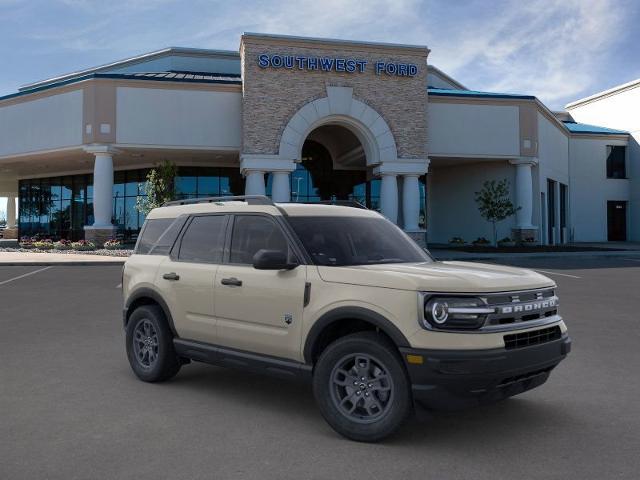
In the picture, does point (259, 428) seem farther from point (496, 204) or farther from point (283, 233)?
point (496, 204)

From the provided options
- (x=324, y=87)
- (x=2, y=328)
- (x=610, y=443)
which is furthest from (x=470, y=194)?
(x=610, y=443)

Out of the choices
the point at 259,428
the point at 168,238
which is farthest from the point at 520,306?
the point at 168,238

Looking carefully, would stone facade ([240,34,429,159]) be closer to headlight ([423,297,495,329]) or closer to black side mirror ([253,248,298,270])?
black side mirror ([253,248,298,270])

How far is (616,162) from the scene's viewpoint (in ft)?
149

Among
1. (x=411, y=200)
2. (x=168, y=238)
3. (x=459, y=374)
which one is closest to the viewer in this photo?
(x=459, y=374)

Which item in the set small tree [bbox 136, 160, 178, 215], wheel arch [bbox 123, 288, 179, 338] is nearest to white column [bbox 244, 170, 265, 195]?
small tree [bbox 136, 160, 178, 215]

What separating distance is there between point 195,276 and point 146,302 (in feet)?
3.51

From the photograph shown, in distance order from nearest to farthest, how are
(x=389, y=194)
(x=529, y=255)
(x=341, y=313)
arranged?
(x=341, y=313), (x=529, y=255), (x=389, y=194)

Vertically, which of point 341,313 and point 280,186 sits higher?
point 280,186

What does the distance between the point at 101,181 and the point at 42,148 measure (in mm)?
4724

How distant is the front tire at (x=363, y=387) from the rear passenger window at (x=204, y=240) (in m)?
1.74

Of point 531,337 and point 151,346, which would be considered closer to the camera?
point 531,337

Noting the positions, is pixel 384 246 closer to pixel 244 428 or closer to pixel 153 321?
pixel 244 428

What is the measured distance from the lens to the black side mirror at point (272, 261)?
4.81 meters
